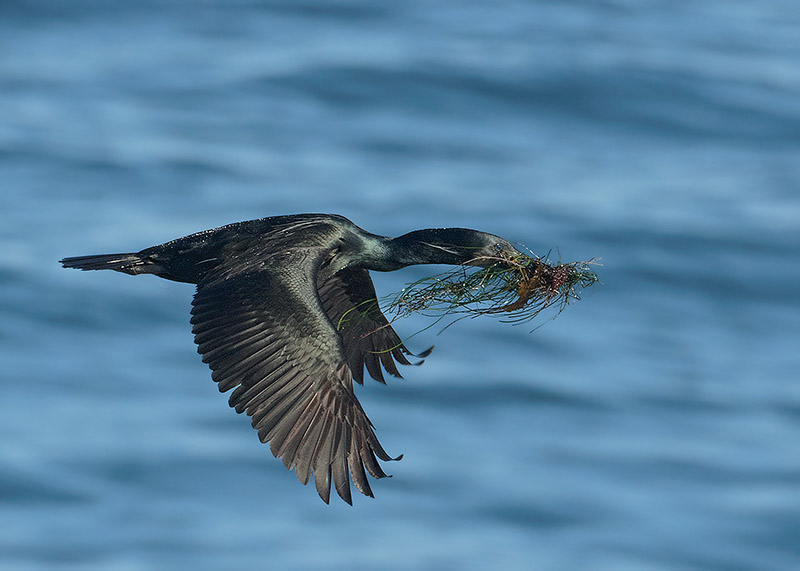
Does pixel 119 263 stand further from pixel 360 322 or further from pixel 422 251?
pixel 422 251

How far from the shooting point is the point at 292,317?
30.2 ft

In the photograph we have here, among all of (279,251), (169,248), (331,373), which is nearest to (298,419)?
(331,373)

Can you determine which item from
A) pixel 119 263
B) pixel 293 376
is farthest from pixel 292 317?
pixel 119 263

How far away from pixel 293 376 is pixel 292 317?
1.25ft

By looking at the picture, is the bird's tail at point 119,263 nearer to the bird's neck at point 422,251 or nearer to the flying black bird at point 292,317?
the flying black bird at point 292,317

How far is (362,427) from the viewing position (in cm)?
917

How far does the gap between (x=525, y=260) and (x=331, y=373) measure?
4.89ft

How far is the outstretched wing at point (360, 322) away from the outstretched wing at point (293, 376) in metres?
1.20

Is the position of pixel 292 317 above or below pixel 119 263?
below

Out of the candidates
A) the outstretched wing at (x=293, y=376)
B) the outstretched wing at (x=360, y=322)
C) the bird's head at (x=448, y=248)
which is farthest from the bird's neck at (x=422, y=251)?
the outstretched wing at (x=293, y=376)

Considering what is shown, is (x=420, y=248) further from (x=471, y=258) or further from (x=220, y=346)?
(x=220, y=346)

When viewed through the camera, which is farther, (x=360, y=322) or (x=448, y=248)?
(x=360, y=322)

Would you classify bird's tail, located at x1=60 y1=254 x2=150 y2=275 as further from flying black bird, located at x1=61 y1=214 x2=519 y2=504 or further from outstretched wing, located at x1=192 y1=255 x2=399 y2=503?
outstretched wing, located at x1=192 y1=255 x2=399 y2=503

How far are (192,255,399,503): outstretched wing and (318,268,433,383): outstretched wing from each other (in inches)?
47.4
